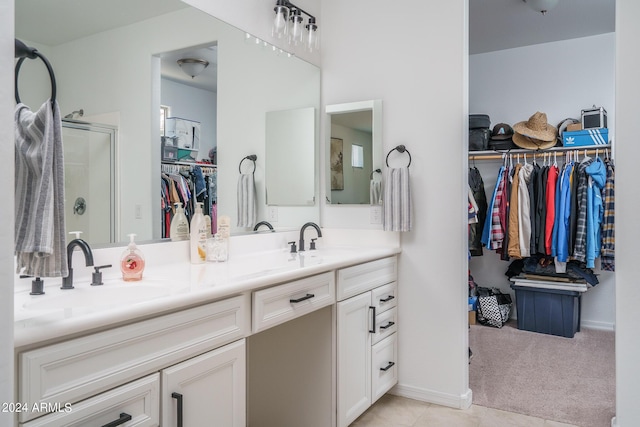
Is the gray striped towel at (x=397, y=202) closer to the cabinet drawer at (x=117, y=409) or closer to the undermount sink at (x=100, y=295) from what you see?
the undermount sink at (x=100, y=295)

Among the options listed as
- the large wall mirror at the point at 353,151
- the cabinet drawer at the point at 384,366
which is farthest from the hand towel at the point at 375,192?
the cabinet drawer at the point at 384,366

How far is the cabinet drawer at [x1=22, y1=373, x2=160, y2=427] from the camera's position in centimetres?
102

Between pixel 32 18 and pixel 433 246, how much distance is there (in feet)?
6.94

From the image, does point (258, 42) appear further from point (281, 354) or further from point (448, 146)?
point (281, 354)

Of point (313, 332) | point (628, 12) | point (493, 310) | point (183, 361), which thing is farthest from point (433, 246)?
point (493, 310)

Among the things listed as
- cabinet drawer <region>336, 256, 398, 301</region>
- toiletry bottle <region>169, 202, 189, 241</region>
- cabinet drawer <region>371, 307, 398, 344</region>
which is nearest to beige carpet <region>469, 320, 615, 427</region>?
cabinet drawer <region>371, 307, 398, 344</region>

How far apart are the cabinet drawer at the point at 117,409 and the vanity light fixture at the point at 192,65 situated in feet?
4.58

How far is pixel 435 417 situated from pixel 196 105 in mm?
2002

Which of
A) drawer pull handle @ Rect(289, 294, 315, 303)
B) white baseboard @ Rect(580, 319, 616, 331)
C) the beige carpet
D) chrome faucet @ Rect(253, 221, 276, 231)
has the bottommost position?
the beige carpet

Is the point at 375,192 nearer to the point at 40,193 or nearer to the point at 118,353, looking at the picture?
the point at 118,353

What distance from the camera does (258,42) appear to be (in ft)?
8.20

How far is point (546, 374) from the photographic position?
3.11 metres

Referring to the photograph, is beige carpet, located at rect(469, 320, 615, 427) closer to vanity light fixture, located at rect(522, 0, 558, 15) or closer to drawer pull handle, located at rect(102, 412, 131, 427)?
drawer pull handle, located at rect(102, 412, 131, 427)

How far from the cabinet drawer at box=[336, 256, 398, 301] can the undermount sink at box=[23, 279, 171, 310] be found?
858 mm
